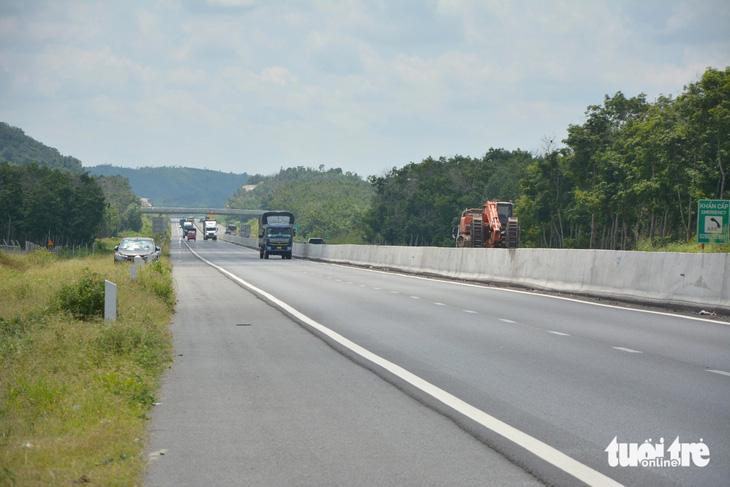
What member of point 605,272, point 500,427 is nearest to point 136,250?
point 605,272

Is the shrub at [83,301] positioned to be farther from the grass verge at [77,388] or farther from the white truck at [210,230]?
the white truck at [210,230]

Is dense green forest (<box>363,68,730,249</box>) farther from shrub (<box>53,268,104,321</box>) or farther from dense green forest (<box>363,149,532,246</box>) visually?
shrub (<box>53,268,104,321</box>)

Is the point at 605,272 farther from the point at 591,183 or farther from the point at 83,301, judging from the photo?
the point at 591,183

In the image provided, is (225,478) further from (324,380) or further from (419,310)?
(419,310)

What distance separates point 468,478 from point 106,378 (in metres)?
4.11

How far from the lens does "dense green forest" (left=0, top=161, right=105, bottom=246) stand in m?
101

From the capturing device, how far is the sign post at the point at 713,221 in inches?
784

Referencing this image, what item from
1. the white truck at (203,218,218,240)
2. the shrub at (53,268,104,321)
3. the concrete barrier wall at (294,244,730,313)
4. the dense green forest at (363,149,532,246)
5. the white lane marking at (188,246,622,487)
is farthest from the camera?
the white truck at (203,218,218,240)

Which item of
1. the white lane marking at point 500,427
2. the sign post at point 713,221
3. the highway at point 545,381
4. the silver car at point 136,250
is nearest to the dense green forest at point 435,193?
the silver car at point 136,250

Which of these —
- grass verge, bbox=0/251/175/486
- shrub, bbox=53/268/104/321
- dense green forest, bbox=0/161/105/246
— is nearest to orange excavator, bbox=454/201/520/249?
grass verge, bbox=0/251/175/486

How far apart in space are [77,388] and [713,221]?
1608cm

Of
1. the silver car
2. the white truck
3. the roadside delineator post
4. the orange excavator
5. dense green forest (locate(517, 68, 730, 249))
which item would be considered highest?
dense green forest (locate(517, 68, 730, 249))

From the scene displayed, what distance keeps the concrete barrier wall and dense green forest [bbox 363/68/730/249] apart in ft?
97.4

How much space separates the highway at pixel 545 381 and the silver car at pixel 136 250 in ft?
66.5
